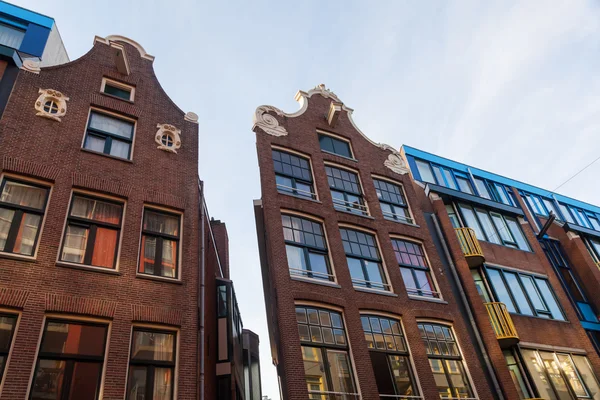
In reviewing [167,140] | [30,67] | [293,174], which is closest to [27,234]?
[167,140]

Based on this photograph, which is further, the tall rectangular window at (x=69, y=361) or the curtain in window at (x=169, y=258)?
the curtain in window at (x=169, y=258)

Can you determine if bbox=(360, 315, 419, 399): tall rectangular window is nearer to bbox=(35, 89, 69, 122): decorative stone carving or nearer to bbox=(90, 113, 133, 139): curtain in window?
bbox=(90, 113, 133, 139): curtain in window

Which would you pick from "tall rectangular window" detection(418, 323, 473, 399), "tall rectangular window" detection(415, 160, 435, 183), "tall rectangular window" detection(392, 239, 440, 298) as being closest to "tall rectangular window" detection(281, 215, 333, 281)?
"tall rectangular window" detection(392, 239, 440, 298)

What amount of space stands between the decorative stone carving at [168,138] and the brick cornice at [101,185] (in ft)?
7.24

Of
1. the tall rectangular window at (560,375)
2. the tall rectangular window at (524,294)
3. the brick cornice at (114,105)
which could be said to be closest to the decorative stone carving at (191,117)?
the brick cornice at (114,105)

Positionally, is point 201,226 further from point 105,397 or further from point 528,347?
point 528,347

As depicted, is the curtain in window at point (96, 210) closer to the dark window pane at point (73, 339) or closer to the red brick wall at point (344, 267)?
the dark window pane at point (73, 339)

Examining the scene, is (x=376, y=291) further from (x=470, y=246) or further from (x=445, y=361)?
(x=470, y=246)

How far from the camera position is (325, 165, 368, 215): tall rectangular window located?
59.2 feet

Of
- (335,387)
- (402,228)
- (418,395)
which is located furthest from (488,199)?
(335,387)

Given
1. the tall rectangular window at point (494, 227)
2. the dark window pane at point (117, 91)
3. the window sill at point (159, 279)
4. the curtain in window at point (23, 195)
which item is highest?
the dark window pane at point (117, 91)

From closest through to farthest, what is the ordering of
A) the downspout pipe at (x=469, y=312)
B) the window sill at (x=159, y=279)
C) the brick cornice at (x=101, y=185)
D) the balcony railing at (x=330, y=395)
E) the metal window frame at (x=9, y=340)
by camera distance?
the metal window frame at (x=9, y=340), the window sill at (x=159, y=279), the brick cornice at (x=101, y=185), the balcony railing at (x=330, y=395), the downspout pipe at (x=469, y=312)

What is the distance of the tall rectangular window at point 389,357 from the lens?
13.7 metres

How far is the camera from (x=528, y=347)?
1734 centimetres
